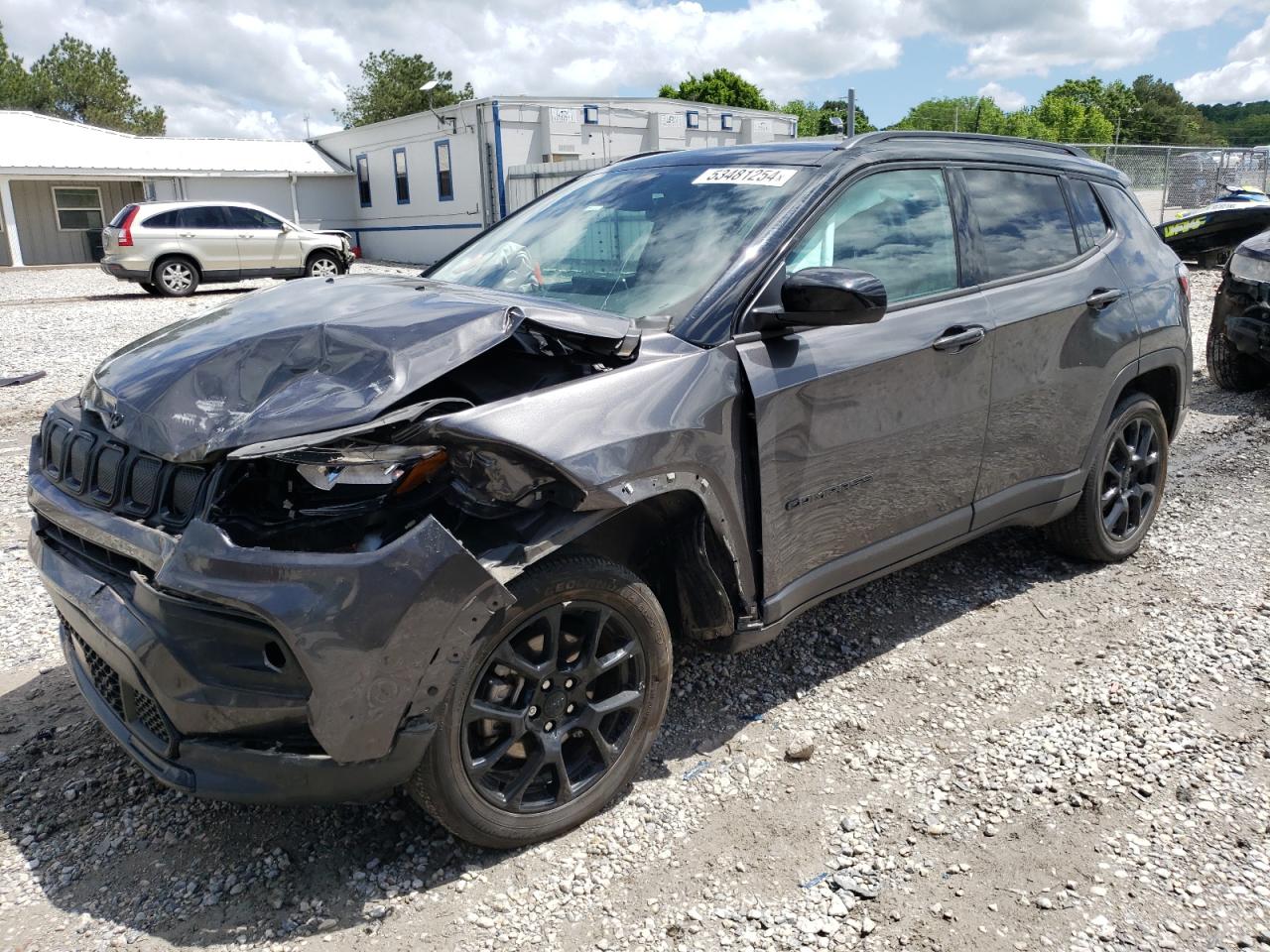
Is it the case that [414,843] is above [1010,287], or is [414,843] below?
below

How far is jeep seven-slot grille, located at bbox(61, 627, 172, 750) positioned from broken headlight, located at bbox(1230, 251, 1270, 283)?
842 centimetres

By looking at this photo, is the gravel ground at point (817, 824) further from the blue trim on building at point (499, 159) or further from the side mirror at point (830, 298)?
the blue trim on building at point (499, 159)

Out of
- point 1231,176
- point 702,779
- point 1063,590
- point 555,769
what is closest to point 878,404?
point 702,779

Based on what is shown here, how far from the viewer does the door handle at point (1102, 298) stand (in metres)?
4.13

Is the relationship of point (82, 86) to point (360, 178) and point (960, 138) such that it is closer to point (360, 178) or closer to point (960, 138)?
point (360, 178)

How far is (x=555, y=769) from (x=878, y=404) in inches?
63.4

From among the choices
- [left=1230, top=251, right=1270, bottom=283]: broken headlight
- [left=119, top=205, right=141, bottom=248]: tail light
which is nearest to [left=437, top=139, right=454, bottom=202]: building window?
[left=119, top=205, right=141, bottom=248]: tail light

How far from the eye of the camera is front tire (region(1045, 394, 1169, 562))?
4441 millimetres

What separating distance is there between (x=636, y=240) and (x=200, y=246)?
17.3 meters

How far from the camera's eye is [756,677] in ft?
12.2

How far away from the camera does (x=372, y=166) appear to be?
31891 mm

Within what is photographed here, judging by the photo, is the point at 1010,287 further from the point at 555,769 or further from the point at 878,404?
the point at 555,769

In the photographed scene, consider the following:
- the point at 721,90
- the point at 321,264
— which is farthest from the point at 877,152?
the point at 721,90

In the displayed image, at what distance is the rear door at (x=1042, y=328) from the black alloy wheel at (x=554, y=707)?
182cm
